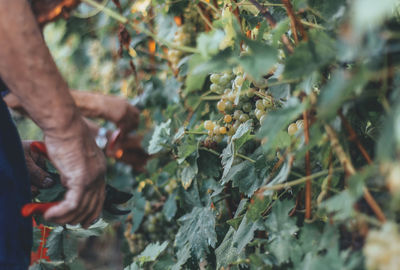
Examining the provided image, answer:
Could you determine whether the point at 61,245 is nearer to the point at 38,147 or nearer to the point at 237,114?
the point at 38,147

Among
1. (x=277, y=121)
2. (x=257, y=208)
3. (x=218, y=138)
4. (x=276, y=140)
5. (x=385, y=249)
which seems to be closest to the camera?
(x=385, y=249)

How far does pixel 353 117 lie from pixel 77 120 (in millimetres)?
558

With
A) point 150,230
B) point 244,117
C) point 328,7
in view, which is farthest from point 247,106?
point 150,230

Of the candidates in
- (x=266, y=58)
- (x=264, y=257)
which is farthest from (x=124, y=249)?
(x=266, y=58)

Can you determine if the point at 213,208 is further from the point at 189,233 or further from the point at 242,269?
the point at 242,269

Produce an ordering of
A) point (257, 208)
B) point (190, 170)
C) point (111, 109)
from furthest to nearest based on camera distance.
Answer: point (111, 109), point (190, 170), point (257, 208)

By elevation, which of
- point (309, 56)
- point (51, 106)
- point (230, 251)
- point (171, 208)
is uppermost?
point (309, 56)

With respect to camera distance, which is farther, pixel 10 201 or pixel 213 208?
pixel 213 208

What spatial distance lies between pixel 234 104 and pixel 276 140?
31 centimetres

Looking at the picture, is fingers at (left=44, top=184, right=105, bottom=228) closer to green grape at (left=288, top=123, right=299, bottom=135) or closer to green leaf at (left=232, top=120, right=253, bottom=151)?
green leaf at (left=232, top=120, right=253, bottom=151)

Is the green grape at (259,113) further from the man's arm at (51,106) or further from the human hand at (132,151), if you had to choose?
the human hand at (132,151)

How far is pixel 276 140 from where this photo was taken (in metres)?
0.72

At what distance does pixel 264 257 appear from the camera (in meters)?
0.75

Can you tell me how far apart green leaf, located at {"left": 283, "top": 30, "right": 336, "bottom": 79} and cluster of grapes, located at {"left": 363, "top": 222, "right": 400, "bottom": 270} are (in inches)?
8.9
